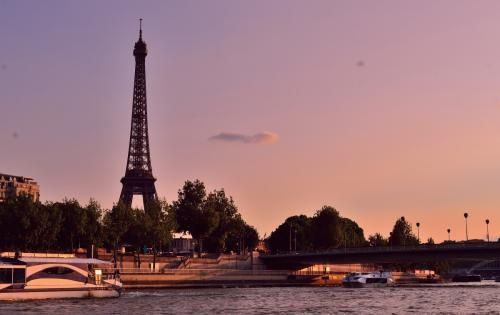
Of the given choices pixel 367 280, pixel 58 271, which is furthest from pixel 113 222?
pixel 58 271

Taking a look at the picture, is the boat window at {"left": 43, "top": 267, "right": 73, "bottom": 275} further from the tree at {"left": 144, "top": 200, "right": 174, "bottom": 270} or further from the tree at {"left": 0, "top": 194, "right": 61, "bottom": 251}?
the tree at {"left": 144, "top": 200, "right": 174, "bottom": 270}

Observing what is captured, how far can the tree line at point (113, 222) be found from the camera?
10531 cm

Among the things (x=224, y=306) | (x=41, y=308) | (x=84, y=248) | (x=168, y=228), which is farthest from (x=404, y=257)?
(x=41, y=308)

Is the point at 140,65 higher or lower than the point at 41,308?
higher

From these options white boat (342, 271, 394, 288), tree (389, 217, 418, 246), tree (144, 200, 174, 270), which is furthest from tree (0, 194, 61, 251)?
tree (389, 217, 418, 246)

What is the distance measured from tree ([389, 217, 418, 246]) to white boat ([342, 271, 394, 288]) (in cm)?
5499

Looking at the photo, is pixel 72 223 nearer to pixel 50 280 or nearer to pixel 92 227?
pixel 92 227

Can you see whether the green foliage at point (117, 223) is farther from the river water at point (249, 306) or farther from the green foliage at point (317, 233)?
the green foliage at point (317, 233)

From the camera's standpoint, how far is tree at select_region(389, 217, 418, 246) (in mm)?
181475

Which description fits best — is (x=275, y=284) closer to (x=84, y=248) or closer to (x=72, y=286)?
(x=84, y=248)

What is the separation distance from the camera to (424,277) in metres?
160

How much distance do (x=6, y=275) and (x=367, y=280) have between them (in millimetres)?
66694

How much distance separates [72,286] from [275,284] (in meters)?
55.0

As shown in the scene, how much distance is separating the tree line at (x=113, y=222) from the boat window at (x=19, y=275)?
36.7 meters
